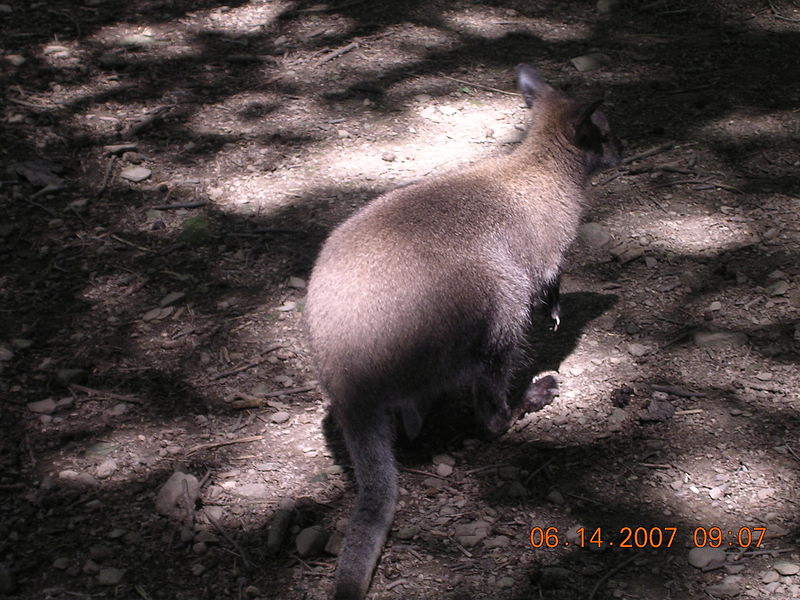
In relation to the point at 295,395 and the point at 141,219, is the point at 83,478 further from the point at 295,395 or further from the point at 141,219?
the point at 141,219

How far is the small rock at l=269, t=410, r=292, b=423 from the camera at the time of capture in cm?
303

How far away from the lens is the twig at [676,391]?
3008 mm

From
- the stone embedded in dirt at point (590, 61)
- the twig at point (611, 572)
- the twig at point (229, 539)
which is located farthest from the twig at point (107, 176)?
the twig at point (611, 572)

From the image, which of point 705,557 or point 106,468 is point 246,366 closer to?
point 106,468

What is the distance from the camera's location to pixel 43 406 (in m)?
3.03

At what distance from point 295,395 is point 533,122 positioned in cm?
139

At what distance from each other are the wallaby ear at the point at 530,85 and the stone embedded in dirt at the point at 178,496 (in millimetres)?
1942

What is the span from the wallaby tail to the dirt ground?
0.13 metres

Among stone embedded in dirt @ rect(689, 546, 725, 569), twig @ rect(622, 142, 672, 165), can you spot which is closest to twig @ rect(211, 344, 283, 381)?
stone embedded in dirt @ rect(689, 546, 725, 569)

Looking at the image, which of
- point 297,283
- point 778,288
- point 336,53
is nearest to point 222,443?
point 297,283

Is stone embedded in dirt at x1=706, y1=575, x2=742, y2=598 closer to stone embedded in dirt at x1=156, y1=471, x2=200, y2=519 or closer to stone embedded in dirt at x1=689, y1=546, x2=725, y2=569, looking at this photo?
stone embedded in dirt at x1=689, y1=546, x2=725, y2=569

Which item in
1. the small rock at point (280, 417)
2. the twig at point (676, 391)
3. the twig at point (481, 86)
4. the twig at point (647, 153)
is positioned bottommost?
the small rock at point (280, 417)

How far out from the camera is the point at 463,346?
2.70 meters

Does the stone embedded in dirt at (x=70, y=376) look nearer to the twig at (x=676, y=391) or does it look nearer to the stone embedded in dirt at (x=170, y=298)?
the stone embedded in dirt at (x=170, y=298)
